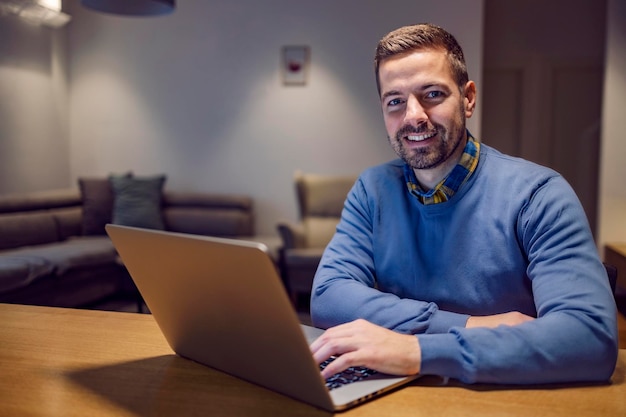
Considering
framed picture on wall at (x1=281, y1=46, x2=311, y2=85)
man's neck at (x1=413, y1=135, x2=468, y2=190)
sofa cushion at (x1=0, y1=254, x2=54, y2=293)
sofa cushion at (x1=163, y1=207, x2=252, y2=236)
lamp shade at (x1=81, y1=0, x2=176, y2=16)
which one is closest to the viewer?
man's neck at (x1=413, y1=135, x2=468, y2=190)

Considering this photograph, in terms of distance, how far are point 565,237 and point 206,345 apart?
0.64 metres

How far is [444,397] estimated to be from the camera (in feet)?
2.69

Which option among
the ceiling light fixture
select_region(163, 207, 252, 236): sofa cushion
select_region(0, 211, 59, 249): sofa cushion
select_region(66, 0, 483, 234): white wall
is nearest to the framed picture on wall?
select_region(66, 0, 483, 234): white wall

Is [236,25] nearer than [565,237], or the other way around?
[565,237]

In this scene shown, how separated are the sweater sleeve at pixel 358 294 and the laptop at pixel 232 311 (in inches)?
7.7

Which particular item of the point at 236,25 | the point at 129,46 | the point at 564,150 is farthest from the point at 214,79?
the point at 564,150

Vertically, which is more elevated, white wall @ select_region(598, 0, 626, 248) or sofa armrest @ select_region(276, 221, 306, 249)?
white wall @ select_region(598, 0, 626, 248)

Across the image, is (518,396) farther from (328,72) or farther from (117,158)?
(117,158)

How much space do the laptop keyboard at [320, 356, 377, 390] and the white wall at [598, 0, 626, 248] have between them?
4.19 metres

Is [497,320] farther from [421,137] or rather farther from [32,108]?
[32,108]

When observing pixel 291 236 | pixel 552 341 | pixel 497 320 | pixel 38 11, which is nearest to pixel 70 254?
pixel 291 236

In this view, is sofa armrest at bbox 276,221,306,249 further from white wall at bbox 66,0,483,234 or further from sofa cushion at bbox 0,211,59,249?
sofa cushion at bbox 0,211,59,249

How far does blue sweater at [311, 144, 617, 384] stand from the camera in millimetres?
876

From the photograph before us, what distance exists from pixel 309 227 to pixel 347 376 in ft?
13.1
